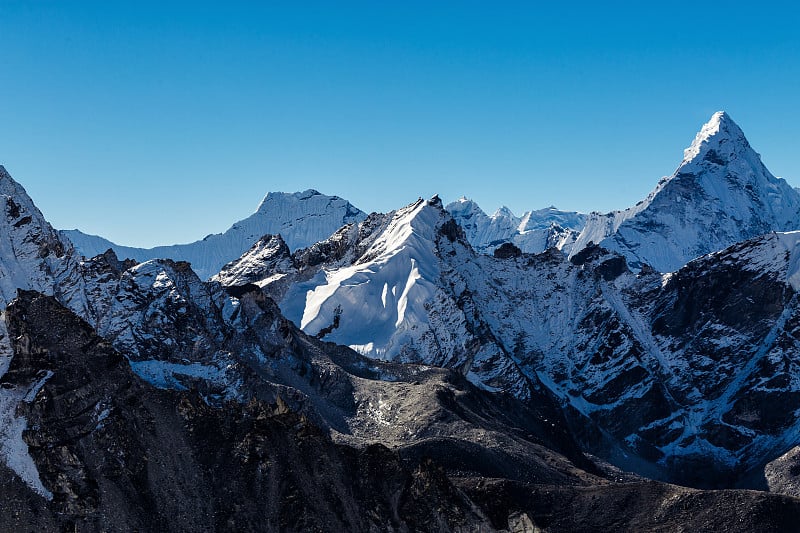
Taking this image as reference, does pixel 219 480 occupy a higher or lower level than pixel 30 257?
lower

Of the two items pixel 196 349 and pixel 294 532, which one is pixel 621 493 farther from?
pixel 196 349

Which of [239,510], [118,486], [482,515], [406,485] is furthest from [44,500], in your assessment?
[482,515]

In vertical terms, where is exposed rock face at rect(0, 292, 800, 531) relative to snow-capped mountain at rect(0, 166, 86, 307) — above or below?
below

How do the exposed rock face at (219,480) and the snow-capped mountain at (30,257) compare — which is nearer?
the exposed rock face at (219,480)

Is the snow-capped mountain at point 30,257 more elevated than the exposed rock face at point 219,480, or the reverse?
the snow-capped mountain at point 30,257

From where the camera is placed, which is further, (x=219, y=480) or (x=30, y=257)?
(x=30, y=257)

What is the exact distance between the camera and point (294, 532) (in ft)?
450

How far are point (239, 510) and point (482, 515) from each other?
3711cm

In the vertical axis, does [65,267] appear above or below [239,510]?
above

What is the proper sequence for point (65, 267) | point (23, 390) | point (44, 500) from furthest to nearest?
point (65, 267) < point (23, 390) < point (44, 500)

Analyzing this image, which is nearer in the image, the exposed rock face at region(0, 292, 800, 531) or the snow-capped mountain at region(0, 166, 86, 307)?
the exposed rock face at region(0, 292, 800, 531)

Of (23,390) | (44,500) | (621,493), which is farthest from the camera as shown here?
(621,493)

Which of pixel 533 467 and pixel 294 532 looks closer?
pixel 294 532

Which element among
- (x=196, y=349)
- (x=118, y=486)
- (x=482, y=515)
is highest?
(x=196, y=349)
